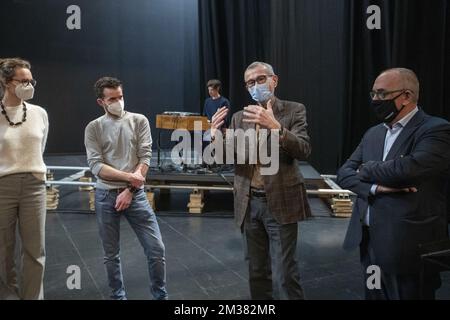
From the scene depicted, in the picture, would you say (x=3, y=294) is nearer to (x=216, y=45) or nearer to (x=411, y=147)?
(x=411, y=147)

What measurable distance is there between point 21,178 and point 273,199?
1.46 meters

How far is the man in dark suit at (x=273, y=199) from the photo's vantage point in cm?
220

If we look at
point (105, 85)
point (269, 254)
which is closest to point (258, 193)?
point (269, 254)

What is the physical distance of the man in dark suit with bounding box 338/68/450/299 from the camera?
1.85m

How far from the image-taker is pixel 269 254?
244 centimetres

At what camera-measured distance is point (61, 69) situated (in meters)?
9.12

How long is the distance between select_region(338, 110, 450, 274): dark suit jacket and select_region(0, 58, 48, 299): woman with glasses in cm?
189

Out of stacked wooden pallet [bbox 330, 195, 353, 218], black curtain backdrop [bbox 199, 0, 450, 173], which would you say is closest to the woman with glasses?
stacked wooden pallet [bbox 330, 195, 353, 218]

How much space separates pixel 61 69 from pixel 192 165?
511 cm

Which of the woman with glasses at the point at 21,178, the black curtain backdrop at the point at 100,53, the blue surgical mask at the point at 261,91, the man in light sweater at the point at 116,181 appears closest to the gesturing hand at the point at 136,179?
the man in light sweater at the point at 116,181

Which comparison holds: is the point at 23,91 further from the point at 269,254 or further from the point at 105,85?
the point at 269,254

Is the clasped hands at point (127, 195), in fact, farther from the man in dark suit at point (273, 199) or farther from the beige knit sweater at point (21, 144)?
the man in dark suit at point (273, 199)

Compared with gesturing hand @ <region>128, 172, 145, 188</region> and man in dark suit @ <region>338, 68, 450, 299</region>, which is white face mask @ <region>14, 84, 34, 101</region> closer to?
gesturing hand @ <region>128, 172, 145, 188</region>

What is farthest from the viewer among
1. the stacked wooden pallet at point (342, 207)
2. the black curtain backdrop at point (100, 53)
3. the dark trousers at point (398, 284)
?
the black curtain backdrop at point (100, 53)
